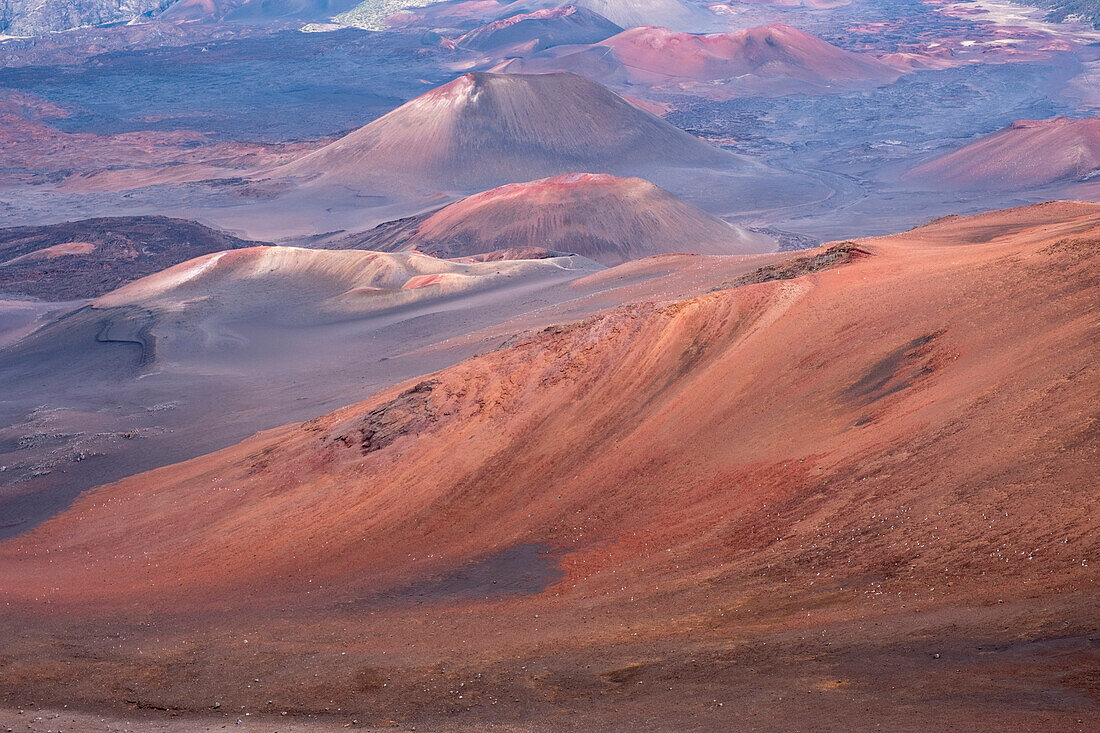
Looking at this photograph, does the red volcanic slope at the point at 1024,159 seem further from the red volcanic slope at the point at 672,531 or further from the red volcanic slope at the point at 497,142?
the red volcanic slope at the point at 672,531

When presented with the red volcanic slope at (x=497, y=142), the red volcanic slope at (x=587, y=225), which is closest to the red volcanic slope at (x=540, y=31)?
Answer: the red volcanic slope at (x=497, y=142)

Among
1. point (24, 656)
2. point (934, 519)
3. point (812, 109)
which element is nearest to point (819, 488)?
point (934, 519)

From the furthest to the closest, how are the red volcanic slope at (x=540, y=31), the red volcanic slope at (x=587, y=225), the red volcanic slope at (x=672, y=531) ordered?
1. the red volcanic slope at (x=540, y=31)
2. the red volcanic slope at (x=587, y=225)
3. the red volcanic slope at (x=672, y=531)

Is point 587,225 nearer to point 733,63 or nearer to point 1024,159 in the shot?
point 1024,159

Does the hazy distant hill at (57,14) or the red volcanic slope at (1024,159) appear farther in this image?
the hazy distant hill at (57,14)

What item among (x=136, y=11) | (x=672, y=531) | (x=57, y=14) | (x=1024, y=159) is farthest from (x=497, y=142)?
(x=136, y=11)

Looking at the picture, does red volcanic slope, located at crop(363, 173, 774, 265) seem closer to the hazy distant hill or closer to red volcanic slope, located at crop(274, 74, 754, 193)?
red volcanic slope, located at crop(274, 74, 754, 193)

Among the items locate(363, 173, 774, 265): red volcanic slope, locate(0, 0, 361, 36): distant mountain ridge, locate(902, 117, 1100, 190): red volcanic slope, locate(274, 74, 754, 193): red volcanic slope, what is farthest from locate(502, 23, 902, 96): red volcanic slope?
locate(0, 0, 361, 36): distant mountain ridge
